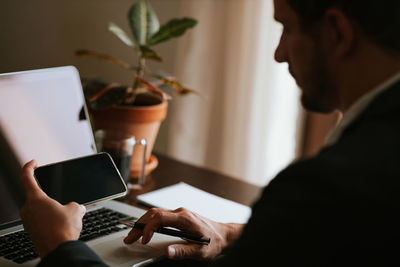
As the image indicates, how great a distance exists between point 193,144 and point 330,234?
61.1 inches

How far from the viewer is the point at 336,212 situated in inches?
24.1

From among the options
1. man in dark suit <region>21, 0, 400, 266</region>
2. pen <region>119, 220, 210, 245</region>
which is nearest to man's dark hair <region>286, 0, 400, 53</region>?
man in dark suit <region>21, 0, 400, 266</region>

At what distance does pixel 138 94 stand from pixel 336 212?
961 mm

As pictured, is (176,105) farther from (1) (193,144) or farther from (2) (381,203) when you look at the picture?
(2) (381,203)

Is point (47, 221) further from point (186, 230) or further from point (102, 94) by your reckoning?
point (102, 94)

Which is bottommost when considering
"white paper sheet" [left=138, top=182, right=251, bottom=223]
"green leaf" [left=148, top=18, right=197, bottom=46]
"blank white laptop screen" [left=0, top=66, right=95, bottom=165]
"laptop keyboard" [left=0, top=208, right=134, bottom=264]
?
"white paper sheet" [left=138, top=182, right=251, bottom=223]

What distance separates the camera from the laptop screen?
1138mm

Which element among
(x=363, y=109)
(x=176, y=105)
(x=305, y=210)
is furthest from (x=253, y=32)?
(x=305, y=210)

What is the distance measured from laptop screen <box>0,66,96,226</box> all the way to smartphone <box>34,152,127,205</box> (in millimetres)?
148

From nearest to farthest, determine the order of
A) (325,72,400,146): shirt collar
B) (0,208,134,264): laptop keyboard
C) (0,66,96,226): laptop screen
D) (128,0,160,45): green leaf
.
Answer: (325,72,400,146): shirt collar
(0,208,134,264): laptop keyboard
(0,66,96,226): laptop screen
(128,0,160,45): green leaf

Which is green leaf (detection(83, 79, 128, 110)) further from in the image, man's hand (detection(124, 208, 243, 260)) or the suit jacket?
the suit jacket

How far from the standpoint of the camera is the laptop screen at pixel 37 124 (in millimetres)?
1138

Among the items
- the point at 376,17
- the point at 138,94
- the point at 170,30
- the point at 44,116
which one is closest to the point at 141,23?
the point at 170,30

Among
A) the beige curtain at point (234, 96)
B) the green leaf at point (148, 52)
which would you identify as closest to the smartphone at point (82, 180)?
the green leaf at point (148, 52)
